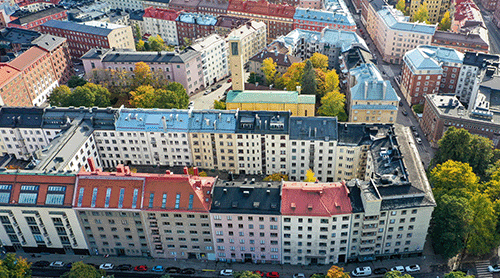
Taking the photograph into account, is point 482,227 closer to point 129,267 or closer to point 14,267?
point 129,267

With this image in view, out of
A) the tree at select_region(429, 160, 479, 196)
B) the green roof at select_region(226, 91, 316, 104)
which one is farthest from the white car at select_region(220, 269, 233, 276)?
the green roof at select_region(226, 91, 316, 104)

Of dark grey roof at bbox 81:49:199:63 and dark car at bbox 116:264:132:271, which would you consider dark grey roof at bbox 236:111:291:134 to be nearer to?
dark car at bbox 116:264:132:271

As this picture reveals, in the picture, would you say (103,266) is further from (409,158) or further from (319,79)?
(319,79)

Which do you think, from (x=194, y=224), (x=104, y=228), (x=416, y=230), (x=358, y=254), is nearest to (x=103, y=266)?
(x=104, y=228)

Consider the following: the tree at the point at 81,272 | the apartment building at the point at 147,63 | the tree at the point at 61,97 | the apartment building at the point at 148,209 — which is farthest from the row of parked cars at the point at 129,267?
the apartment building at the point at 147,63

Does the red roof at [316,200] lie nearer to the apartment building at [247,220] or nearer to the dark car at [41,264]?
the apartment building at [247,220]

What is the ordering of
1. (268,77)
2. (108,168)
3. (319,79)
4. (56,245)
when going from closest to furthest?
(56,245) < (108,168) < (319,79) < (268,77)

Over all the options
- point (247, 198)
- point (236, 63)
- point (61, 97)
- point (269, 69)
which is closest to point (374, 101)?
point (236, 63)
